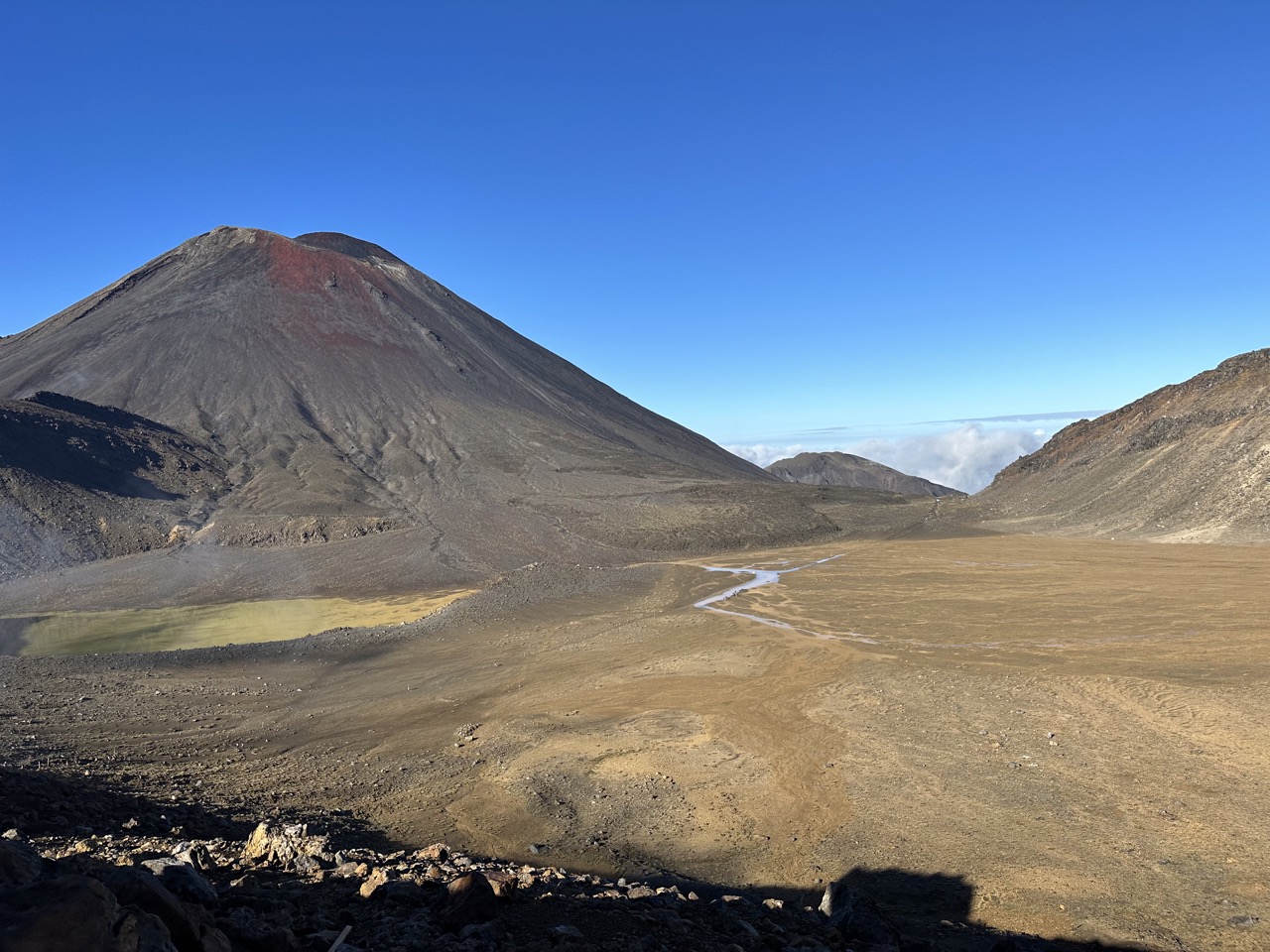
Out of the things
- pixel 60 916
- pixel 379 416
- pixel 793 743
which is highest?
pixel 379 416

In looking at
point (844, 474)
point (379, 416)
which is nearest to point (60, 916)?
point (379, 416)

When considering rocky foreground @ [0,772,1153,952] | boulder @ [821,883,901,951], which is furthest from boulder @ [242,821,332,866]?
boulder @ [821,883,901,951]

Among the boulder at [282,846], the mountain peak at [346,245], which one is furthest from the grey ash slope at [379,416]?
the boulder at [282,846]

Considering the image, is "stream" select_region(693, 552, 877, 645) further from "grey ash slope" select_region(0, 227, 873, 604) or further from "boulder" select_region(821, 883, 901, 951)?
"boulder" select_region(821, 883, 901, 951)

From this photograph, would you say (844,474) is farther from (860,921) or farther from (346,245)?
(860,921)

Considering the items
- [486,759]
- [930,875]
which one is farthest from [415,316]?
[930,875]

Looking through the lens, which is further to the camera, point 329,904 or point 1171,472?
point 1171,472
